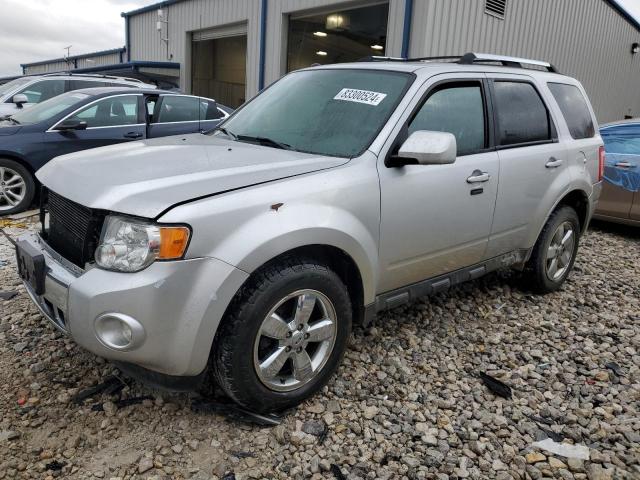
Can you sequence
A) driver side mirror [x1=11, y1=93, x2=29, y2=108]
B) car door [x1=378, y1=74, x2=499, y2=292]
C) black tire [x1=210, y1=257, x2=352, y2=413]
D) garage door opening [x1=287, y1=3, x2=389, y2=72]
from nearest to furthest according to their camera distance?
black tire [x1=210, y1=257, x2=352, y2=413] < car door [x1=378, y1=74, x2=499, y2=292] < driver side mirror [x1=11, y1=93, x2=29, y2=108] < garage door opening [x1=287, y1=3, x2=389, y2=72]

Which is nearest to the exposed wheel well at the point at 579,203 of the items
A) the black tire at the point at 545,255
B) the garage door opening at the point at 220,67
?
the black tire at the point at 545,255

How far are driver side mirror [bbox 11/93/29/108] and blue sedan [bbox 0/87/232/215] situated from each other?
7.90 ft

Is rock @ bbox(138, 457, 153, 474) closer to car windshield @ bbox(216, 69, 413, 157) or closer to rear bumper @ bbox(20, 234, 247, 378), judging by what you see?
rear bumper @ bbox(20, 234, 247, 378)

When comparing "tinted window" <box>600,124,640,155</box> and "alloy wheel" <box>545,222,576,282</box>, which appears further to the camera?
"tinted window" <box>600,124,640,155</box>

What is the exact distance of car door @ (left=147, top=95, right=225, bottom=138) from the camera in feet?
24.3

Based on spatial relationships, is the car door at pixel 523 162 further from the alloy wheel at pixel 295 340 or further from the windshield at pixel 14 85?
the windshield at pixel 14 85

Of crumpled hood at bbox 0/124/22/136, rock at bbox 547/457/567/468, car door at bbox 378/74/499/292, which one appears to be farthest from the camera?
crumpled hood at bbox 0/124/22/136

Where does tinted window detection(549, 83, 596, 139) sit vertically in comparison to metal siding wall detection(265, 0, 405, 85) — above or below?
below

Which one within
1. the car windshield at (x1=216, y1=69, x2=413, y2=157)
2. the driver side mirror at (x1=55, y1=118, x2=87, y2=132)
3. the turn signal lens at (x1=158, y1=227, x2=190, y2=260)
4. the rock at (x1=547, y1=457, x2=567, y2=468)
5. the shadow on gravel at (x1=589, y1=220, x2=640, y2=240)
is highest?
the car windshield at (x1=216, y1=69, x2=413, y2=157)

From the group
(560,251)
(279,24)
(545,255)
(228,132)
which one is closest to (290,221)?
(228,132)

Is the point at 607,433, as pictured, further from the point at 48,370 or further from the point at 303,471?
the point at 48,370

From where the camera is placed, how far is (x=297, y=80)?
3.61 m

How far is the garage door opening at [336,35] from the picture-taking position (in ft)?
38.9

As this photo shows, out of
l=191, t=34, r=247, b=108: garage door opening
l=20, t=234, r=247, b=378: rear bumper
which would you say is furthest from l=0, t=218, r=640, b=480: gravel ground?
l=191, t=34, r=247, b=108: garage door opening
